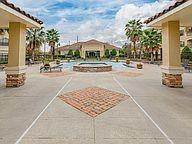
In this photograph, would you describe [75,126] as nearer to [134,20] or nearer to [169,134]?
[169,134]

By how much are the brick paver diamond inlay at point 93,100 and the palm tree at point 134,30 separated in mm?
39292

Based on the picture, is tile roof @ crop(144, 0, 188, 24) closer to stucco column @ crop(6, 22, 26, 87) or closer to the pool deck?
the pool deck

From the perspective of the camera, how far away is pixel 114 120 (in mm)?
5898

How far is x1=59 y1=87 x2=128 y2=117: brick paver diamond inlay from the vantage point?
7.06 meters

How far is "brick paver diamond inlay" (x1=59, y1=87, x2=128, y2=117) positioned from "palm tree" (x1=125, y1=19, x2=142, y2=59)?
39.3 meters

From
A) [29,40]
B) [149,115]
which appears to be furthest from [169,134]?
[29,40]

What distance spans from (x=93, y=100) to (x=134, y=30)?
41.9 metres

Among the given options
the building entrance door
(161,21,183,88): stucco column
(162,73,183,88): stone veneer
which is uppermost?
the building entrance door

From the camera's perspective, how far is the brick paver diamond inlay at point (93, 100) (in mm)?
7062

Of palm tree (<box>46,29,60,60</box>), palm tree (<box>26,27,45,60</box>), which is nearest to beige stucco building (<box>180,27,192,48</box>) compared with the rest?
palm tree (<box>26,27,45,60</box>)

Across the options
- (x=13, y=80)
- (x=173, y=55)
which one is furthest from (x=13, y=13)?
(x=173, y=55)

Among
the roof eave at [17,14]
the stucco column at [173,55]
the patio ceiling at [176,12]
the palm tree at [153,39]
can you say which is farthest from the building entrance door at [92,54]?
the stucco column at [173,55]

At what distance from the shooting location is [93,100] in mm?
8383

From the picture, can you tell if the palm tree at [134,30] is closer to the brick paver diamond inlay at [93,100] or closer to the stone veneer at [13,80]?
the stone veneer at [13,80]
